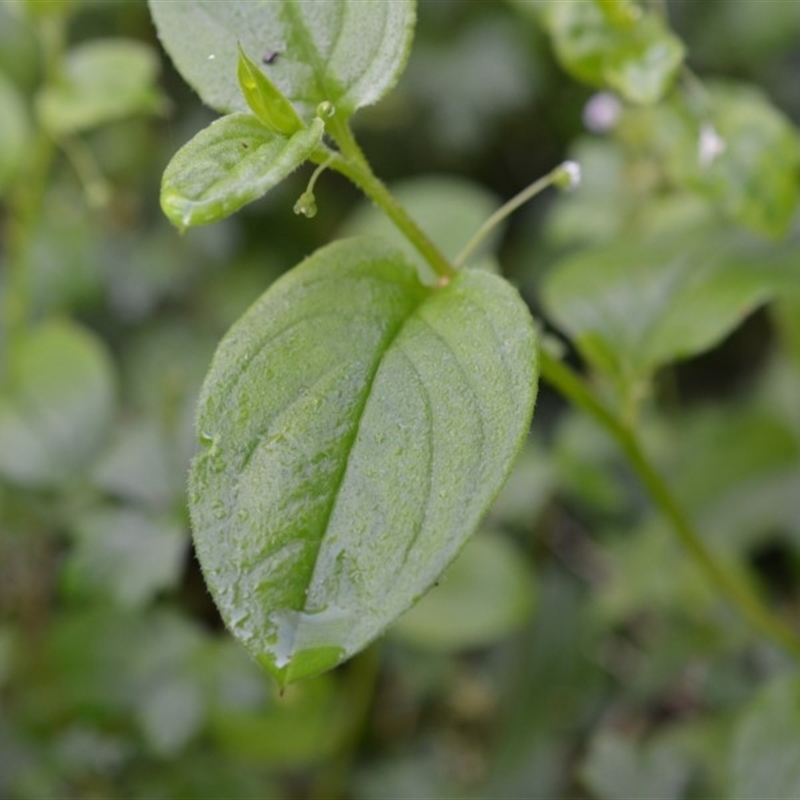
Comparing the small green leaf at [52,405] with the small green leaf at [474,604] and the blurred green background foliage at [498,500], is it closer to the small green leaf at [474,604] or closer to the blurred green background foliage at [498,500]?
the blurred green background foliage at [498,500]

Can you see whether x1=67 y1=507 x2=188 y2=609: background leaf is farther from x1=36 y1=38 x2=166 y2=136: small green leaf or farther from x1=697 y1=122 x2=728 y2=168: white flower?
x1=697 y1=122 x2=728 y2=168: white flower

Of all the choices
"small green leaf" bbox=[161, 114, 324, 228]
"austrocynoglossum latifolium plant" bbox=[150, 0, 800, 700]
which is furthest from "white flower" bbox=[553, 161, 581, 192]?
"small green leaf" bbox=[161, 114, 324, 228]

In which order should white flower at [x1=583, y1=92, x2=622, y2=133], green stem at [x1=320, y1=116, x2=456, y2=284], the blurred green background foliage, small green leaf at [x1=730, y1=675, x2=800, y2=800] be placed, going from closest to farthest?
green stem at [x1=320, y1=116, x2=456, y2=284], small green leaf at [x1=730, y1=675, x2=800, y2=800], the blurred green background foliage, white flower at [x1=583, y1=92, x2=622, y2=133]

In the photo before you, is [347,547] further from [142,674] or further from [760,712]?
[142,674]

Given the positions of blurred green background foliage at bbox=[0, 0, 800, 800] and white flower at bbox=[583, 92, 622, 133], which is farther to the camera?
white flower at bbox=[583, 92, 622, 133]

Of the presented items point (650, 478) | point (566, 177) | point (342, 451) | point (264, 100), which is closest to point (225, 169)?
point (264, 100)

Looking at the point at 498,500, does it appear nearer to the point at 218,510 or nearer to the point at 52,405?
the point at 52,405
